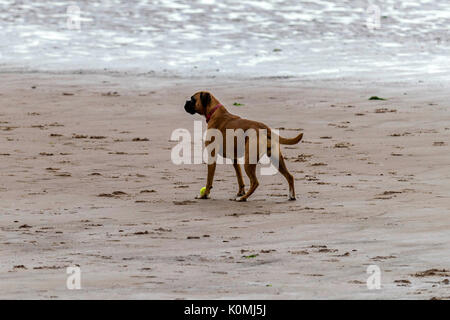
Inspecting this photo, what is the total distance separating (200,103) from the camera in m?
11.3

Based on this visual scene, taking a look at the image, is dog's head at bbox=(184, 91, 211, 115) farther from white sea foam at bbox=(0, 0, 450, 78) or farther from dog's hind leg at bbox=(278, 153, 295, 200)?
white sea foam at bbox=(0, 0, 450, 78)

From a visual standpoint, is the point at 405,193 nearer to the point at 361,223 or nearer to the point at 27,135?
the point at 361,223

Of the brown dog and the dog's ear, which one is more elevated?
the dog's ear

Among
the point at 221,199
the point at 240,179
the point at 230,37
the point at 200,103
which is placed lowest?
the point at 221,199

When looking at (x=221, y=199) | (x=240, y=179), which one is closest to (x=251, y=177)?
(x=240, y=179)

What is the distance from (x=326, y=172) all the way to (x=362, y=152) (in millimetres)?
1426

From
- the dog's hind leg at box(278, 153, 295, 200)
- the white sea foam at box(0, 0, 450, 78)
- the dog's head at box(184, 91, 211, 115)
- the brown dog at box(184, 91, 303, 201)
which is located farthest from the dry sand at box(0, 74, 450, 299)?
the white sea foam at box(0, 0, 450, 78)

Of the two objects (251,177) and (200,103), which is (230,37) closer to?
(200,103)

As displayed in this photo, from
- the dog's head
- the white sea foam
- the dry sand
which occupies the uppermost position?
the white sea foam

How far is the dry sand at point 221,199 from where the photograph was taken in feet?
24.6

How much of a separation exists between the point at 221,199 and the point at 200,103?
1.06 m

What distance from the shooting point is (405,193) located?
11.2 meters

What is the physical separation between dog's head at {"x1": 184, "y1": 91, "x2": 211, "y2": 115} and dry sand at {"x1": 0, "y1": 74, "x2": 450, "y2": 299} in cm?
95

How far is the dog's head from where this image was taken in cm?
1130
